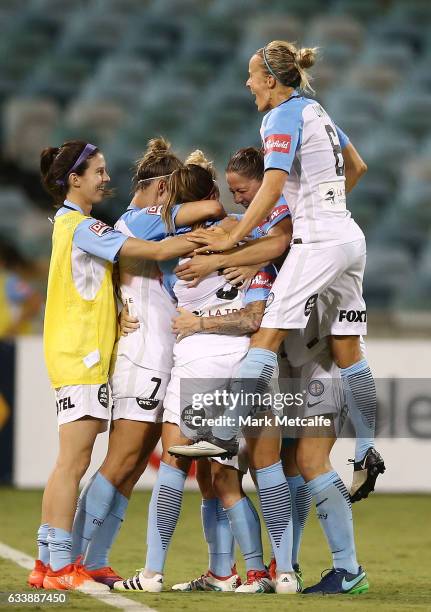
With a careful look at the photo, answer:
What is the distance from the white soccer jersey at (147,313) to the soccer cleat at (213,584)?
0.85m

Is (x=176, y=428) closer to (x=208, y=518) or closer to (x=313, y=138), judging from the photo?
(x=208, y=518)

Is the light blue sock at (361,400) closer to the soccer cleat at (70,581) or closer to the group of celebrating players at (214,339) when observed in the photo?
the group of celebrating players at (214,339)

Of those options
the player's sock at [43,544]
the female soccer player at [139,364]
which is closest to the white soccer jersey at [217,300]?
the female soccer player at [139,364]

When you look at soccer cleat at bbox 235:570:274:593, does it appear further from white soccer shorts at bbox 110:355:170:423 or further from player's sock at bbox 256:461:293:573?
white soccer shorts at bbox 110:355:170:423

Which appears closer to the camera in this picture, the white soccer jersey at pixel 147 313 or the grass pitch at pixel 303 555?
the grass pitch at pixel 303 555

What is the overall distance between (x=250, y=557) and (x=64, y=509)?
0.76 metres

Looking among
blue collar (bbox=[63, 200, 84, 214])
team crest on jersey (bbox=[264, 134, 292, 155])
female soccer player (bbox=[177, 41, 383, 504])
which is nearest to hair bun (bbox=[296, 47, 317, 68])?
female soccer player (bbox=[177, 41, 383, 504])

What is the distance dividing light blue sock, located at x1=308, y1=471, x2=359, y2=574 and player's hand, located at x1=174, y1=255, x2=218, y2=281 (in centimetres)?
93

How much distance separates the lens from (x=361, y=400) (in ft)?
15.9

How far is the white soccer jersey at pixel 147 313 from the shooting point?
4707 mm

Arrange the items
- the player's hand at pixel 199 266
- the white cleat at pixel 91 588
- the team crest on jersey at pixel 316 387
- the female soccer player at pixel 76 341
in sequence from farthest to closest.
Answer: the team crest on jersey at pixel 316 387 → the player's hand at pixel 199 266 → the female soccer player at pixel 76 341 → the white cleat at pixel 91 588

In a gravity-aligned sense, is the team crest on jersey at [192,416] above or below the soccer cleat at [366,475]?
above

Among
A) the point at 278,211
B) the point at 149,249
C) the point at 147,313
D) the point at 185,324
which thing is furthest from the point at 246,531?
the point at 278,211

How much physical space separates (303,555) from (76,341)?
2.14m
